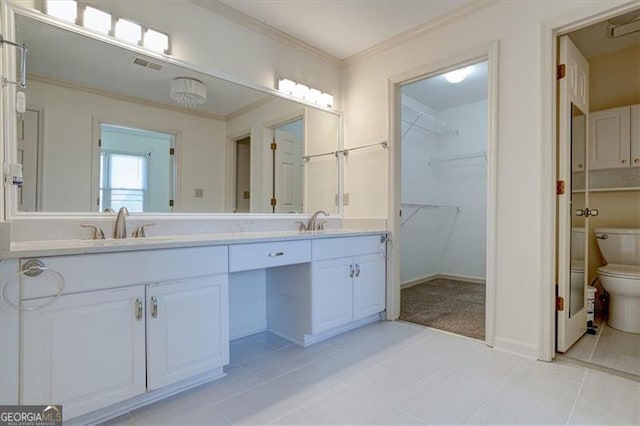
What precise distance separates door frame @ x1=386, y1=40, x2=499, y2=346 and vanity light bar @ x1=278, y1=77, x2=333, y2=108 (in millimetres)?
593

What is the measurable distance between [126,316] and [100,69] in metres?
1.43

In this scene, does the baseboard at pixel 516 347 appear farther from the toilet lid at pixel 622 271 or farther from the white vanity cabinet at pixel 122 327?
the white vanity cabinet at pixel 122 327

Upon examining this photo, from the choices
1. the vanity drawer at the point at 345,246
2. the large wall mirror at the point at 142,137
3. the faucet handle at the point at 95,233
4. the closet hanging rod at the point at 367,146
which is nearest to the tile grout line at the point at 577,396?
the vanity drawer at the point at 345,246

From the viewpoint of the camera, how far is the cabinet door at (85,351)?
1.24 metres

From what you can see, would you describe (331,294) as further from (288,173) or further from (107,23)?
(107,23)

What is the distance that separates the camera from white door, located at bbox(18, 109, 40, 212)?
5.29 ft

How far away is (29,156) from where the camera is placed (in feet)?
5.39

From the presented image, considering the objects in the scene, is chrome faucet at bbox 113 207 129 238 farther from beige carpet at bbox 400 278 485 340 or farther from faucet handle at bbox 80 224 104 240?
beige carpet at bbox 400 278 485 340

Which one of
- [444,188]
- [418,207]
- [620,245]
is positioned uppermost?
[444,188]

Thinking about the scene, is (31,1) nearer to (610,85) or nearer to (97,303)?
(97,303)

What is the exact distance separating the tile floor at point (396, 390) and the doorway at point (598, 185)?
0.45 metres

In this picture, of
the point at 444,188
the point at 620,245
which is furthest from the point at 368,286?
the point at 444,188

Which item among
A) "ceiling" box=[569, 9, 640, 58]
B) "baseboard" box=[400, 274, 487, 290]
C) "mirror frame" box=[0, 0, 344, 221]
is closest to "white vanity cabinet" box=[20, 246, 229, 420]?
"mirror frame" box=[0, 0, 344, 221]

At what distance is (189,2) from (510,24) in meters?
2.15
